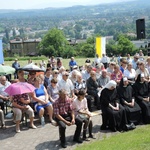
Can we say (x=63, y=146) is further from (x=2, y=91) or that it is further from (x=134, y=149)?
(x=2, y=91)

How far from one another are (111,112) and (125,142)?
1450 mm

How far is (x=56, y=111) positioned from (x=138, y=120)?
8.53 feet

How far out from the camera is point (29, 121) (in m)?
8.91

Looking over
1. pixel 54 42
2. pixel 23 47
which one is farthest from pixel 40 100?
pixel 23 47

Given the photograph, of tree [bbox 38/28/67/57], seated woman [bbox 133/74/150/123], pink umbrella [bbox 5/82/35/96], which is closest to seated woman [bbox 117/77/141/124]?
seated woman [bbox 133/74/150/123]

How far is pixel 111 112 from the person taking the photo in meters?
8.04

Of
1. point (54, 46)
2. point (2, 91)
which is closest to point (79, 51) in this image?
point (54, 46)

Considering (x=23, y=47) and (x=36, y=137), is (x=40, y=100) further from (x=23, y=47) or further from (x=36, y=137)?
(x=23, y=47)

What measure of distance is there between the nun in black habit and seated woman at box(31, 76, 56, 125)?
57.6 inches

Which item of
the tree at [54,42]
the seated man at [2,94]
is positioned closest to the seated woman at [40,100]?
the seated man at [2,94]

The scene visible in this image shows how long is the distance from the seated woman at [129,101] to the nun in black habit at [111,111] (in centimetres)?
32

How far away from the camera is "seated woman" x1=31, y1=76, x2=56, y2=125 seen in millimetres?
8422

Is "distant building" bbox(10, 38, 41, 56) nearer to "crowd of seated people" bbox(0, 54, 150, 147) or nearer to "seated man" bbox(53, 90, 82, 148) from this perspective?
"crowd of seated people" bbox(0, 54, 150, 147)

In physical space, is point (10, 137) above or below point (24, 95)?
below
